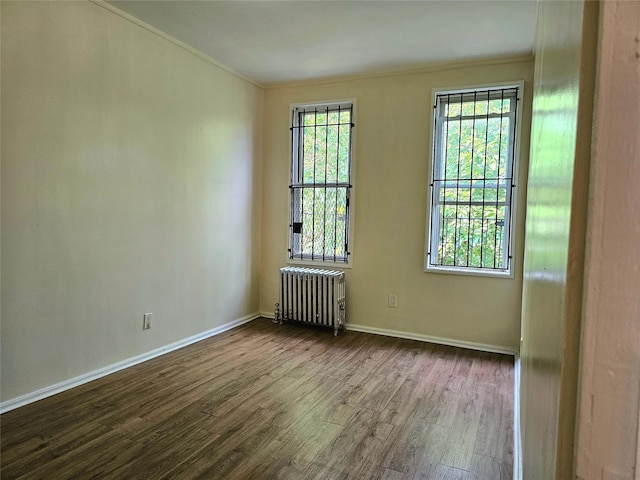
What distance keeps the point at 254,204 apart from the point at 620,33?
13.9 feet

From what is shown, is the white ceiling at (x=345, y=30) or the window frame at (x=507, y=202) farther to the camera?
the window frame at (x=507, y=202)

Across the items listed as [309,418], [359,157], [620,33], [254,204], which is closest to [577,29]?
[620,33]

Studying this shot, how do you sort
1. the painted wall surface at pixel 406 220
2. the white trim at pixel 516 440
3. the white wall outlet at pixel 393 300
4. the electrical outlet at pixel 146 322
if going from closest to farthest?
the white trim at pixel 516 440 → the electrical outlet at pixel 146 322 → the painted wall surface at pixel 406 220 → the white wall outlet at pixel 393 300

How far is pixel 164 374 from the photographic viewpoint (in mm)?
2895

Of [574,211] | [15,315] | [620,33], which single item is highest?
[620,33]

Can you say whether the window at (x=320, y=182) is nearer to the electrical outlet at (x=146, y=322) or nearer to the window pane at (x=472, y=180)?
the window pane at (x=472, y=180)

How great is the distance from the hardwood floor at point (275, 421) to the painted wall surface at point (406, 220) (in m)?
0.46

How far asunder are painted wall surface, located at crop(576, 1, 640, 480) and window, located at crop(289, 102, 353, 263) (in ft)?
12.4

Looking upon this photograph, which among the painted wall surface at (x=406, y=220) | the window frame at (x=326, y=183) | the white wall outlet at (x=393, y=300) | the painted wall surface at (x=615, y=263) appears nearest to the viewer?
the painted wall surface at (x=615, y=263)

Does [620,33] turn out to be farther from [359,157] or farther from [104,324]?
[359,157]

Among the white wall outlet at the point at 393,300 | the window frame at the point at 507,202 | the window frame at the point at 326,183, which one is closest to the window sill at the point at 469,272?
the window frame at the point at 507,202

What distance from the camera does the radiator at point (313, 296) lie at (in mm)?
3998

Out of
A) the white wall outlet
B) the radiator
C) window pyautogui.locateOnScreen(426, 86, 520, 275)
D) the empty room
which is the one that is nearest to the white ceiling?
the empty room

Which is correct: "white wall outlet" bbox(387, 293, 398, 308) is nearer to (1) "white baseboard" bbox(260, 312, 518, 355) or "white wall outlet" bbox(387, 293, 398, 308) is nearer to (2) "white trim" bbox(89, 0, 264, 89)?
(1) "white baseboard" bbox(260, 312, 518, 355)
